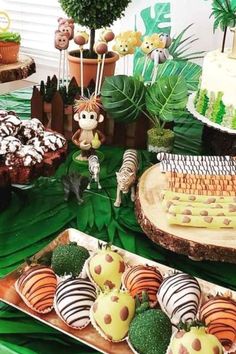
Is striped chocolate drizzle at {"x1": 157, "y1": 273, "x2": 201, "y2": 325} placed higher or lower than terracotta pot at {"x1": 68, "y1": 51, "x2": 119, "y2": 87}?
lower

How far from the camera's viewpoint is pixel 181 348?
2.18 feet

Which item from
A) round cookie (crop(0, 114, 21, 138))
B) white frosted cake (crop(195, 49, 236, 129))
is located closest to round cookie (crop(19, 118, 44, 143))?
round cookie (crop(0, 114, 21, 138))

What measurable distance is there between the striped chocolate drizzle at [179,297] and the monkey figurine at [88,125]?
23.7 inches

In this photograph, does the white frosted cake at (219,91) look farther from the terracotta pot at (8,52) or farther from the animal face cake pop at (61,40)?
the terracotta pot at (8,52)

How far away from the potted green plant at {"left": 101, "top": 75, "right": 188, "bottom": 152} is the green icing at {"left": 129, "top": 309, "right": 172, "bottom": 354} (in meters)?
0.74

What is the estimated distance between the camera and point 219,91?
1.35 m

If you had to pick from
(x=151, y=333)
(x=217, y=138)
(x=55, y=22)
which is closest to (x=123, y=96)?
(x=217, y=138)

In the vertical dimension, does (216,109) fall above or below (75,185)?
above

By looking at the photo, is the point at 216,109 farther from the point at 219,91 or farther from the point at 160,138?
the point at 160,138

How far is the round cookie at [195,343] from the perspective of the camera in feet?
2.17

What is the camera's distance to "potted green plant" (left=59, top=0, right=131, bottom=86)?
1.64m

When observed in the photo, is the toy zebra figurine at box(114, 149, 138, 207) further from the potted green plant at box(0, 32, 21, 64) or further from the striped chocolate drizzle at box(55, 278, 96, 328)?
the potted green plant at box(0, 32, 21, 64)

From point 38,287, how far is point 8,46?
5.05 ft

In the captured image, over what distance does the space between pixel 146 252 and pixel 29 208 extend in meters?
0.30
